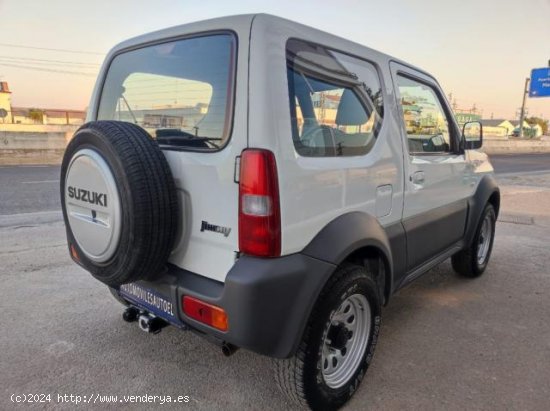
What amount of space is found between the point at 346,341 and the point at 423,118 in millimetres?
1761

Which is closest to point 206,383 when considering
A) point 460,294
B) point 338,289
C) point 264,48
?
point 338,289

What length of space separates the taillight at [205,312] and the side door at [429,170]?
57.2 inches

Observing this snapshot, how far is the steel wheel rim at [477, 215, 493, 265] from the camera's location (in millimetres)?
4215

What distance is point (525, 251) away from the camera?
5074 mm

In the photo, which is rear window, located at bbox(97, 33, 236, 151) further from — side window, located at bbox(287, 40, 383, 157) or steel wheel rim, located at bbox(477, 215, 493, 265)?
steel wheel rim, located at bbox(477, 215, 493, 265)

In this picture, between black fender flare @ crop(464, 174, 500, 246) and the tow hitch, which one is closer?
the tow hitch

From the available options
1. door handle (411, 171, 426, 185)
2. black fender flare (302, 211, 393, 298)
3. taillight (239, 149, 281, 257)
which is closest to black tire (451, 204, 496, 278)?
door handle (411, 171, 426, 185)

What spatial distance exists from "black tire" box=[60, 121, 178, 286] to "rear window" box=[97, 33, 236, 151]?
9.0 inches

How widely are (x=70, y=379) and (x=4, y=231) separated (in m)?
3.68

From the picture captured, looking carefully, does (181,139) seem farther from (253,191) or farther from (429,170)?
(429,170)

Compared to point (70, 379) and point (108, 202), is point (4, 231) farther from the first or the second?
point (108, 202)

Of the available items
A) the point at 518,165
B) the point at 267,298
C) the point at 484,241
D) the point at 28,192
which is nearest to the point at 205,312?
the point at 267,298

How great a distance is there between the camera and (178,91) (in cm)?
221

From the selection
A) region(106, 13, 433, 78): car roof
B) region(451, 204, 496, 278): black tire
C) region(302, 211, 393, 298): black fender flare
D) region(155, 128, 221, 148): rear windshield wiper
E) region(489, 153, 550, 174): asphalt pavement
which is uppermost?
region(106, 13, 433, 78): car roof
